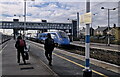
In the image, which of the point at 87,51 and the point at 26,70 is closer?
the point at 87,51

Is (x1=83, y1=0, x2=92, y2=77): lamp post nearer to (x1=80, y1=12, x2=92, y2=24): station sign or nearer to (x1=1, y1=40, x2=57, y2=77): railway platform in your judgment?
(x1=80, y1=12, x2=92, y2=24): station sign

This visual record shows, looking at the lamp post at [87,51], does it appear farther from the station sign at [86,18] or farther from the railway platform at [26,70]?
the railway platform at [26,70]

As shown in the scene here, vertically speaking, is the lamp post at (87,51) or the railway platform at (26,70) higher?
the lamp post at (87,51)

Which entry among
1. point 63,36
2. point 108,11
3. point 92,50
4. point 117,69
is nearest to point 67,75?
point 117,69

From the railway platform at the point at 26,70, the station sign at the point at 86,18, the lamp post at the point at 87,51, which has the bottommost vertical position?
the railway platform at the point at 26,70

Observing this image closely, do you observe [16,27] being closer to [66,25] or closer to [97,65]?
[66,25]

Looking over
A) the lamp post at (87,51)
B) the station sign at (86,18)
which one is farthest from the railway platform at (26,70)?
the station sign at (86,18)

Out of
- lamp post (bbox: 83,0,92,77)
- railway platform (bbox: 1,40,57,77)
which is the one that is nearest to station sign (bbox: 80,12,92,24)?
lamp post (bbox: 83,0,92,77)

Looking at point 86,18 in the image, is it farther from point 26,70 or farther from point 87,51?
point 26,70

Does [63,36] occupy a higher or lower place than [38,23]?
lower

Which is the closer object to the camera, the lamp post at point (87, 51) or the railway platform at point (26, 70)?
the lamp post at point (87, 51)

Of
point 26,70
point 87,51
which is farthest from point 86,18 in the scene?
point 26,70

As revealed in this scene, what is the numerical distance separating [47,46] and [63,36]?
1635cm

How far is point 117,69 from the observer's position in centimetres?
752
